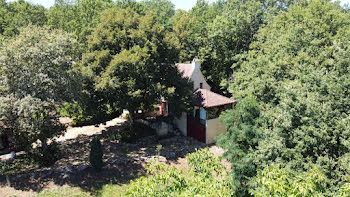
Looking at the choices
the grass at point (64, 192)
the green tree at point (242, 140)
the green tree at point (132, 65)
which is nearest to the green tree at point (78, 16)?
the green tree at point (132, 65)

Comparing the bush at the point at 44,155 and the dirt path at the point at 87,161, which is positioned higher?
the bush at the point at 44,155

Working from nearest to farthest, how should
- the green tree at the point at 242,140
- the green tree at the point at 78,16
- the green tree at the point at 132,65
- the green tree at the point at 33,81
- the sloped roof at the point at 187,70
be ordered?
the green tree at the point at 242,140 < the green tree at the point at 33,81 < the green tree at the point at 132,65 < the sloped roof at the point at 187,70 < the green tree at the point at 78,16

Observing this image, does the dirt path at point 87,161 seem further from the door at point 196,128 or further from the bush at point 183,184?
the bush at point 183,184

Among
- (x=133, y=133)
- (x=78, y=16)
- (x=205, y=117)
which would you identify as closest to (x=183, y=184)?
(x=205, y=117)

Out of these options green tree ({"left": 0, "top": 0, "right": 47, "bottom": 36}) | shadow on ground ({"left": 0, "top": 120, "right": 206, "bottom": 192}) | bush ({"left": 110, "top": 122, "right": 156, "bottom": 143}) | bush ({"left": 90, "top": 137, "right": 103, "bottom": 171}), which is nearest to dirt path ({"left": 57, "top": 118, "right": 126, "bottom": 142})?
shadow on ground ({"left": 0, "top": 120, "right": 206, "bottom": 192})

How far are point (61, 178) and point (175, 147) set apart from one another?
932cm

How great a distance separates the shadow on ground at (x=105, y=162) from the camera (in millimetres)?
15719

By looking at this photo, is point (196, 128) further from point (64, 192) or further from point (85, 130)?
point (64, 192)

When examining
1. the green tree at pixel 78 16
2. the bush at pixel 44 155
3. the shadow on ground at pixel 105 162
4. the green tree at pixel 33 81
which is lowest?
the shadow on ground at pixel 105 162

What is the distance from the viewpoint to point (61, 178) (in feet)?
52.7

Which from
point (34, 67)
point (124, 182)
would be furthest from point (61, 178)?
point (34, 67)

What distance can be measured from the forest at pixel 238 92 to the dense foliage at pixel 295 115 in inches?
2.3

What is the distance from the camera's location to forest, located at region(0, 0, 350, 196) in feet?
35.7

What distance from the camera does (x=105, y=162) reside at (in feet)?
59.4
